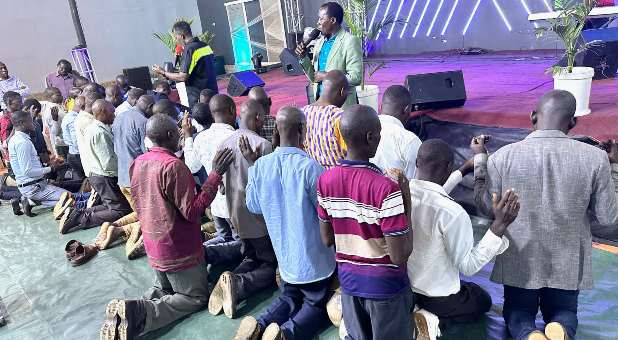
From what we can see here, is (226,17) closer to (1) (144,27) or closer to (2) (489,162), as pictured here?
(1) (144,27)

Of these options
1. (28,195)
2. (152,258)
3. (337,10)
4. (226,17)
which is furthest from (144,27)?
(152,258)

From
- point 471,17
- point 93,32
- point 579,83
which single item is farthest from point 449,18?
point 93,32

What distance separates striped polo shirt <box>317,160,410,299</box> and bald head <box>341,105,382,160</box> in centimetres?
6

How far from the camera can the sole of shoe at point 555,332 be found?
6.38 ft

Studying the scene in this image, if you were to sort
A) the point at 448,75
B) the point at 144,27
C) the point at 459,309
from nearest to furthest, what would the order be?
the point at 459,309 < the point at 448,75 < the point at 144,27

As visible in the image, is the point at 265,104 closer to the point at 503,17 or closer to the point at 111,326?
the point at 111,326

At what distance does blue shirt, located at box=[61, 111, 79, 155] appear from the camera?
17.3 feet

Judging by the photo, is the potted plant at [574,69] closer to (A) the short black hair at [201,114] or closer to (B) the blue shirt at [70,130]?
(A) the short black hair at [201,114]

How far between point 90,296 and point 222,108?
167 cm

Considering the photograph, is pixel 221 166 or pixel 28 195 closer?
pixel 221 166

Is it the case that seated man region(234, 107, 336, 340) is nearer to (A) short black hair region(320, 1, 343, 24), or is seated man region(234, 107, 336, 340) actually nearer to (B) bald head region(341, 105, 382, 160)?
(B) bald head region(341, 105, 382, 160)

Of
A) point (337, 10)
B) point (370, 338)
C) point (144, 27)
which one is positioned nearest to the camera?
point (370, 338)

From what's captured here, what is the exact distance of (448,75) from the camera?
14.3 ft

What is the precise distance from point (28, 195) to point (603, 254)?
17.5ft
